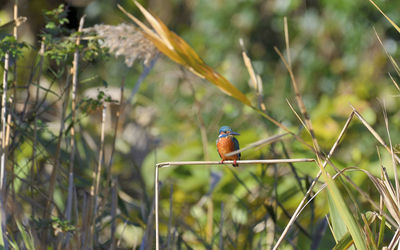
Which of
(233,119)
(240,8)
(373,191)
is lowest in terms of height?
(373,191)

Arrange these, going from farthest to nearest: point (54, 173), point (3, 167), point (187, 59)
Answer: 1. point (54, 173)
2. point (3, 167)
3. point (187, 59)

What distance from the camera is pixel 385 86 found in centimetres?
341

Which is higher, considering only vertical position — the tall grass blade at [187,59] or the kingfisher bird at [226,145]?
the tall grass blade at [187,59]

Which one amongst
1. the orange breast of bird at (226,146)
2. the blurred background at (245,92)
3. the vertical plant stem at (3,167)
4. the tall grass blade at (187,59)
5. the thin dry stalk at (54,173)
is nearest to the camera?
the orange breast of bird at (226,146)

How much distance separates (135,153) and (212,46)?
1193 mm

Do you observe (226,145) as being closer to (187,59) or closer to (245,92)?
(187,59)

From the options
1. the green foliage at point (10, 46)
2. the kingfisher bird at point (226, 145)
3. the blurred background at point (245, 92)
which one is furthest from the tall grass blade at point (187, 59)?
the blurred background at point (245, 92)

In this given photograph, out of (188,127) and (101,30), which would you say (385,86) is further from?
(101,30)

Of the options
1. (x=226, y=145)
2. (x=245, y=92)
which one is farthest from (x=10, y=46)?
(x=245, y=92)

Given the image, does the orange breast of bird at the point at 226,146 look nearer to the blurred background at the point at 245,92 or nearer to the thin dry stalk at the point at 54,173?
the thin dry stalk at the point at 54,173

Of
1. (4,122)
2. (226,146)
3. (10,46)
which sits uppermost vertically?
(10,46)

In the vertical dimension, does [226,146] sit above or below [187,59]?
below

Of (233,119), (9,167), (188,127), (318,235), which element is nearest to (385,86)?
(233,119)

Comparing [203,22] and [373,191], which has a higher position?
[203,22]
